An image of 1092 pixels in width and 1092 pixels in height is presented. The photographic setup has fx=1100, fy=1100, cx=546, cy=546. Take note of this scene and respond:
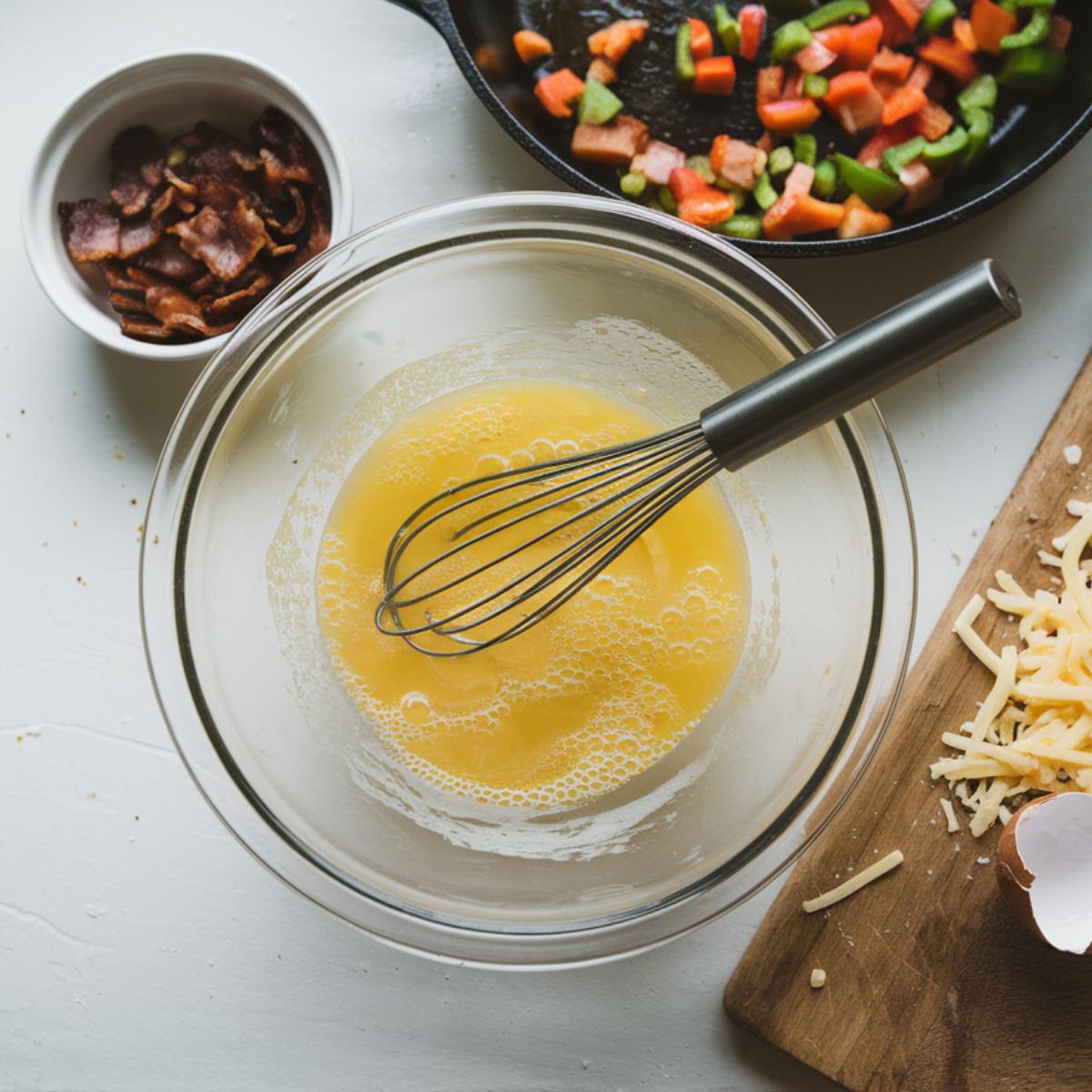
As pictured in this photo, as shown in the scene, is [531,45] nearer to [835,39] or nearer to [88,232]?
[835,39]

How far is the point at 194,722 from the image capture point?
3.52ft

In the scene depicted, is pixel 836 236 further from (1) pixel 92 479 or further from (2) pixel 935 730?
(1) pixel 92 479

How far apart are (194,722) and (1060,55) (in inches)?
45.5

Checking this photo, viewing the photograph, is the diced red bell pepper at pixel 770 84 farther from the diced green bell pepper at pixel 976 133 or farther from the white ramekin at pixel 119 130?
the white ramekin at pixel 119 130

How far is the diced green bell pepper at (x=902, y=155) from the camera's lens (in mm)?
1180

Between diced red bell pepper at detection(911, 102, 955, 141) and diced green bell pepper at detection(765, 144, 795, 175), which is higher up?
diced green bell pepper at detection(765, 144, 795, 175)

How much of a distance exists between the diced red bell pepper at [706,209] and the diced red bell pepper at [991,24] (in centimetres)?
33

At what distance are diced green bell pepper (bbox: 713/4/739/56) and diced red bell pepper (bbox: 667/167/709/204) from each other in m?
0.15

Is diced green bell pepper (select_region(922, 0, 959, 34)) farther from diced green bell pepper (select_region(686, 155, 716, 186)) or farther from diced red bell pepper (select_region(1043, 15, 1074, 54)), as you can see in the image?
diced green bell pepper (select_region(686, 155, 716, 186))

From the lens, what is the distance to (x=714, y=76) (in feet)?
3.98

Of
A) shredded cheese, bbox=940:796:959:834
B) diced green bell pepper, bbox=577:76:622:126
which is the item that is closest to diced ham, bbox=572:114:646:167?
diced green bell pepper, bbox=577:76:622:126

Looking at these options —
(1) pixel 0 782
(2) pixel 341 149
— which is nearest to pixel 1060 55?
(2) pixel 341 149

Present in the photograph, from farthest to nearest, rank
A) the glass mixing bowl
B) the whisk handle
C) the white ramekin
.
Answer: the white ramekin
the glass mixing bowl
the whisk handle

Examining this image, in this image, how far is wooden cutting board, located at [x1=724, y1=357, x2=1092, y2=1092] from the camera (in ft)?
3.85
